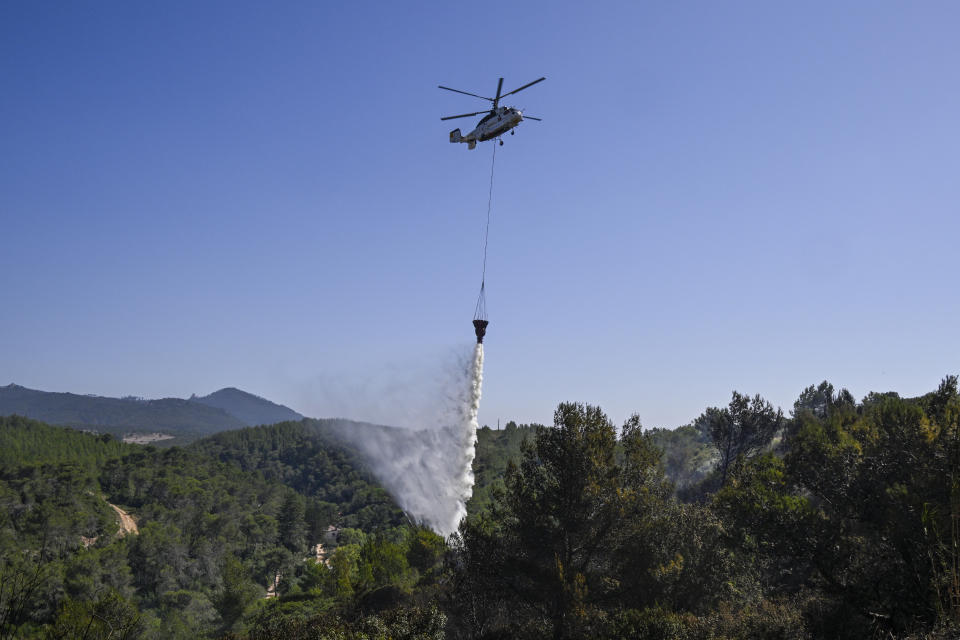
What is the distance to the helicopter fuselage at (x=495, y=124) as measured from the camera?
31453 mm

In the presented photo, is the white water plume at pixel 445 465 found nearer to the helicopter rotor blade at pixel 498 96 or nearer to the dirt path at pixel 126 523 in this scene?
the helicopter rotor blade at pixel 498 96

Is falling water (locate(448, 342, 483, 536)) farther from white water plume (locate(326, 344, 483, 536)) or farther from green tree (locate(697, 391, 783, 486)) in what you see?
green tree (locate(697, 391, 783, 486))

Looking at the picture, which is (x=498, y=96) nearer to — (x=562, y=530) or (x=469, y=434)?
(x=562, y=530)

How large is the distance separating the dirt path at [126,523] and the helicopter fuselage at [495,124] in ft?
326

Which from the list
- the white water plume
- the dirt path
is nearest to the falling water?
the white water plume

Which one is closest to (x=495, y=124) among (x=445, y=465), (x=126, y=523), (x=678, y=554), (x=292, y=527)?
(x=678, y=554)

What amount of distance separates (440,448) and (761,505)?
49.2 meters

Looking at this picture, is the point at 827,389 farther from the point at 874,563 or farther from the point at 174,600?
the point at 174,600

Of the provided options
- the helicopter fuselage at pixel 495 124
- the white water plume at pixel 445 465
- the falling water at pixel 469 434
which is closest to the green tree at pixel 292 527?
the white water plume at pixel 445 465

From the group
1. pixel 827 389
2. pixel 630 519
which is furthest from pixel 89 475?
pixel 827 389

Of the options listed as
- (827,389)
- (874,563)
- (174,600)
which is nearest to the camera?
(874,563)

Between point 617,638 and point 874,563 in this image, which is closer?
point 617,638

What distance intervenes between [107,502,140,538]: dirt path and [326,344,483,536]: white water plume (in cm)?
4848

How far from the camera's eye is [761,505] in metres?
26.6
